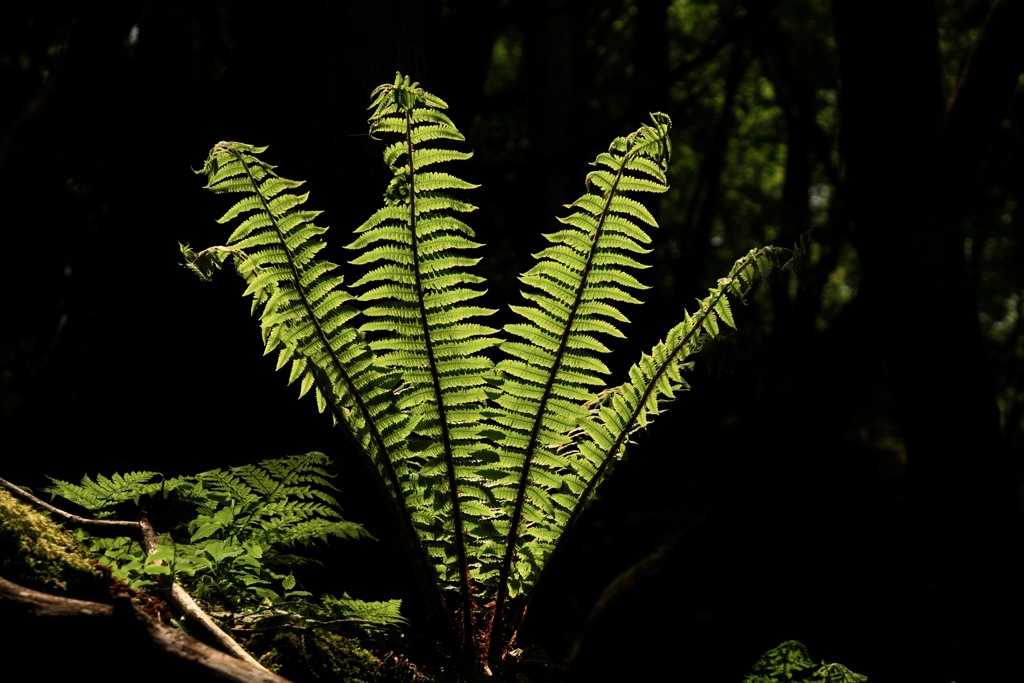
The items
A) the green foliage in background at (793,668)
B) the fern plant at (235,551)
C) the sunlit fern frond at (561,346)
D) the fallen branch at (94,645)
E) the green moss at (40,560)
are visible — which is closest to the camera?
the fallen branch at (94,645)

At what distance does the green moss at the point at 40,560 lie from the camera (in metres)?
1.32

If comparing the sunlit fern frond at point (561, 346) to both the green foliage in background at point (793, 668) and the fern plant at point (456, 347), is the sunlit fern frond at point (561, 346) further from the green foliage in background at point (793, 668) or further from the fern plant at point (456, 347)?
the green foliage in background at point (793, 668)

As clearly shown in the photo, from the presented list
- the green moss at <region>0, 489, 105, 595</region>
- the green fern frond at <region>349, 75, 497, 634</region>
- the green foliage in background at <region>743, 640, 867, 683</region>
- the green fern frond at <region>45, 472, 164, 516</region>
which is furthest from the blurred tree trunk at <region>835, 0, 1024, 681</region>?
the green moss at <region>0, 489, 105, 595</region>

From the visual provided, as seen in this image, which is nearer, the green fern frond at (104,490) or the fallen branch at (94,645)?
the fallen branch at (94,645)

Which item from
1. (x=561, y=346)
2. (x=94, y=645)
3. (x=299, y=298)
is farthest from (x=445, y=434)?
(x=94, y=645)

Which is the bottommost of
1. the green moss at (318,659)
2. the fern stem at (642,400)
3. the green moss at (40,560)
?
the green moss at (318,659)

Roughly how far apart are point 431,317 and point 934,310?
1838mm

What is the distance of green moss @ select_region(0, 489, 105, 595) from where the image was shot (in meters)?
1.32

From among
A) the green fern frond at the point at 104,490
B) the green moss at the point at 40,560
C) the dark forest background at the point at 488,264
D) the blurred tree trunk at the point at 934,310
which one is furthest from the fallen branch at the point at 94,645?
the blurred tree trunk at the point at 934,310

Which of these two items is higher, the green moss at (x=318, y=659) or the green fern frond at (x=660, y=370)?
the green fern frond at (x=660, y=370)

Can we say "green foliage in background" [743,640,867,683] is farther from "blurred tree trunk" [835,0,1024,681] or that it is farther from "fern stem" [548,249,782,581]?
"blurred tree trunk" [835,0,1024,681]

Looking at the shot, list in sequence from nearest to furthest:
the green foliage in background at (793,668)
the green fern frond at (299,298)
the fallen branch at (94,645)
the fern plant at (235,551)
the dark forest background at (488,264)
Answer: the fallen branch at (94,645) → the fern plant at (235,551) → the green fern frond at (299,298) → the green foliage in background at (793,668) → the dark forest background at (488,264)

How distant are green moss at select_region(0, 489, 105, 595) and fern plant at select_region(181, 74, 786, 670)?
47cm

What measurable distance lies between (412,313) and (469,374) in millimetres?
172
